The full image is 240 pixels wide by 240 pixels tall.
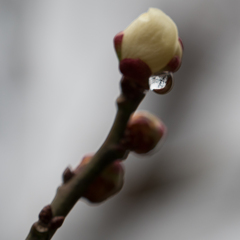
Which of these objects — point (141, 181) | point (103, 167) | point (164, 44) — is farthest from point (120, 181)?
point (141, 181)

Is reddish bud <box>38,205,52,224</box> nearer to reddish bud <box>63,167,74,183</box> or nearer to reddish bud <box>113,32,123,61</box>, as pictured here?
reddish bud <box>63,167,74,183</box>

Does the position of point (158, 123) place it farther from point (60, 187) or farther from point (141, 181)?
point (141, 181)

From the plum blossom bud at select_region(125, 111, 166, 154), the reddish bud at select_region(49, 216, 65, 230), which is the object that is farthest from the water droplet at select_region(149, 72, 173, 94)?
the reddish bud at select_region(49, 216, 65, 230)

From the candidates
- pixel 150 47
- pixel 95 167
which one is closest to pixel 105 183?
pixel 95 167

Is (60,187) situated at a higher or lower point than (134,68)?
lower

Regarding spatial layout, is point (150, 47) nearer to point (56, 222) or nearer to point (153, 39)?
point (153, 39)

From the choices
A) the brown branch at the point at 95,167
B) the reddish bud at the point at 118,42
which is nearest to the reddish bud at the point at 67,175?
the brown branch at the point at 95,167

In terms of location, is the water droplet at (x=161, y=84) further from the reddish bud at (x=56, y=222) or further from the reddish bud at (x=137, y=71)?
the reddish bud at (x=56, y=222)

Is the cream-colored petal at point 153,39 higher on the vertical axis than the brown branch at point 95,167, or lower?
higher
